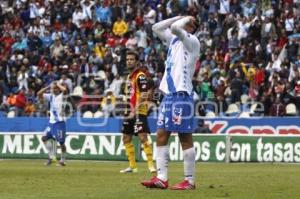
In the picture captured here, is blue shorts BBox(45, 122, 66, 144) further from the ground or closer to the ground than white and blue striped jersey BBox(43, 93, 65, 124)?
closer to the ground

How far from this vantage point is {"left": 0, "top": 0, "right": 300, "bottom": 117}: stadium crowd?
3098 cm

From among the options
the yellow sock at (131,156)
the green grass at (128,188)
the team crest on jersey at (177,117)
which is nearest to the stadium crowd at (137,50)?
the yellow sock at (131,156)

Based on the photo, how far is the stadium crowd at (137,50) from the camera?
31.0m

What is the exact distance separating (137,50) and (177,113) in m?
22.1

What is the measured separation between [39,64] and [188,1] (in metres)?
7.21

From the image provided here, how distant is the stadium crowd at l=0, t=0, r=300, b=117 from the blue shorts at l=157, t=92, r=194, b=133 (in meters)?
16.9

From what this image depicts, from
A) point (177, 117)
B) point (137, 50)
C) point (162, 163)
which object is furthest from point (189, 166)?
point (137, 50)

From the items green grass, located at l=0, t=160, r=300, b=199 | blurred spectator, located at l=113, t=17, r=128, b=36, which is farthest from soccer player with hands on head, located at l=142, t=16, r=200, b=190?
blurred spectator, located at l=113, t=17, r=128, b=36

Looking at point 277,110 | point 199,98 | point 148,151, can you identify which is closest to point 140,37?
point 199,98

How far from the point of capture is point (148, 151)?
754 inches

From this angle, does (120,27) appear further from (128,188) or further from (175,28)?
(175,28)

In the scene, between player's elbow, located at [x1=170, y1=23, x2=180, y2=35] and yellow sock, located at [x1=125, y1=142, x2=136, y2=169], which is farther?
yellow sock, located at [x1=125, y1=142, x2=136, y2=169]

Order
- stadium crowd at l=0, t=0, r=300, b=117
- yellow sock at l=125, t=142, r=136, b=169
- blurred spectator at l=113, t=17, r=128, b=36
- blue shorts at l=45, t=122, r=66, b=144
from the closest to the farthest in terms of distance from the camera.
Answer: yellow sock at l=125, t=142, r=136, b=169
blue shorts at l=45, t=122, r=66, b=144
stadium crowd at l=0, t=0, r=300, b=117
blurred spectator at l=113, t=17, r=128, b=36

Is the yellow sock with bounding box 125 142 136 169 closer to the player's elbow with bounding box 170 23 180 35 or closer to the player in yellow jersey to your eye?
the player in yellow jersey
